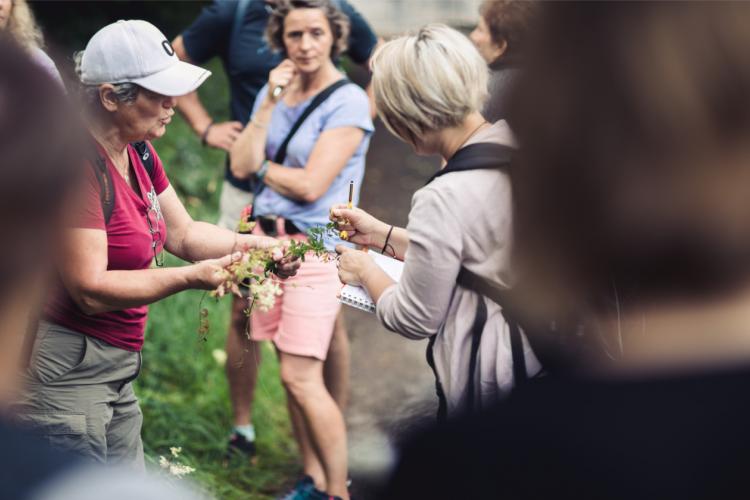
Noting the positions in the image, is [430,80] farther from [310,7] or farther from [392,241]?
[310,7]

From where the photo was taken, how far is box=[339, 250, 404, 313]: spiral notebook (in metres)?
2.59

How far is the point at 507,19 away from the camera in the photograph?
3.15m

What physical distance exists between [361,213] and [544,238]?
5.60ft

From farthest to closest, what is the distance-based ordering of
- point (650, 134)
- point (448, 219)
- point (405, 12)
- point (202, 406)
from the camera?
point (405, 12) → point (202, 406) → point (448, 219) → point (650, 134)

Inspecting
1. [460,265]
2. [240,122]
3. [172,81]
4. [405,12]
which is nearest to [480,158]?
[460,265]

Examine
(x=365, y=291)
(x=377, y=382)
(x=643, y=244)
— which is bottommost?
(x=377, y=382)

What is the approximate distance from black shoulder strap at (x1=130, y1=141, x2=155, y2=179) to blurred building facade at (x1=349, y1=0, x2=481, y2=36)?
8.41 m

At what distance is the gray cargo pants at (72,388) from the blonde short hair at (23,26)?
3.40ft

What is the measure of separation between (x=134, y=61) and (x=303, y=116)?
1.24 m

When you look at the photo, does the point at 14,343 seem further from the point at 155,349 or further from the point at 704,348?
the point at 155,349

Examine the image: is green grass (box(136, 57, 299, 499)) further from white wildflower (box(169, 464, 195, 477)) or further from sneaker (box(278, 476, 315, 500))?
white wildflower (box(169, 464, 195, 477))

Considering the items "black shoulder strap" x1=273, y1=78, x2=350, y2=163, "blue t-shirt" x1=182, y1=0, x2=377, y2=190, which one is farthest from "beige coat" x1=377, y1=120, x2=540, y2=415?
"blue t-shirt" x1=182, y1=0, x2=377, y2=190

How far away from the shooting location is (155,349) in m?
4.77

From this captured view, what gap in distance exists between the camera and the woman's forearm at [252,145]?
356cm
